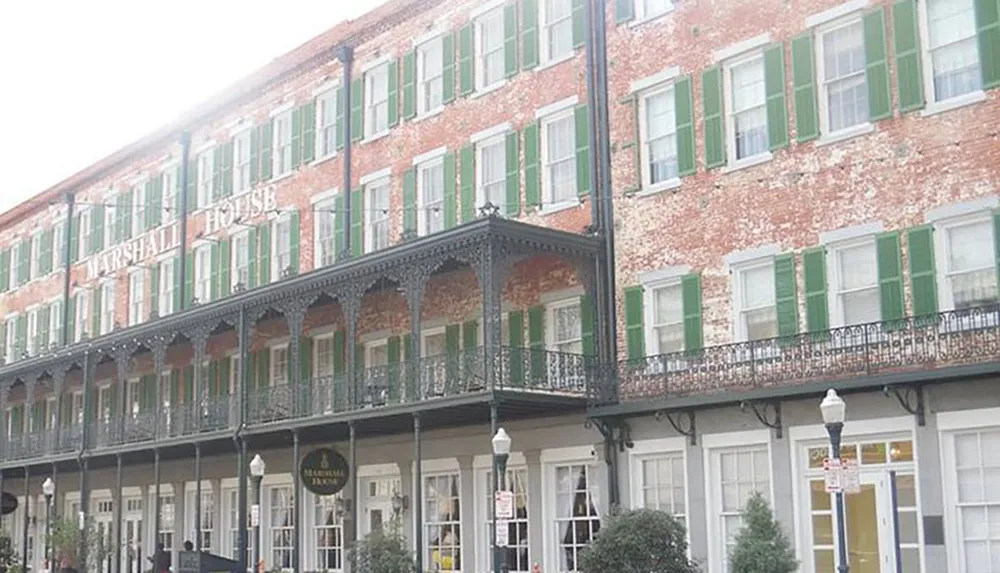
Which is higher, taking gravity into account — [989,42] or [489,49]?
[489,49]

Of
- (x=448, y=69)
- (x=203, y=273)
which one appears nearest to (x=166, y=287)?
(x=203, y=273)

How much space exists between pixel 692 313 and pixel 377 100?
38.8 feet

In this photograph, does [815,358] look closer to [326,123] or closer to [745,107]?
[745,107]

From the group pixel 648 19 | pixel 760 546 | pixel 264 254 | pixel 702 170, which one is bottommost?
pixel 760 546

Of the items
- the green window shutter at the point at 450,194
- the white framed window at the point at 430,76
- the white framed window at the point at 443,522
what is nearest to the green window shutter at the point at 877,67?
the green window shutter at the point at 450,194

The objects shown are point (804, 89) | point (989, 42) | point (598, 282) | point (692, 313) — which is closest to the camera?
point (989, 42)

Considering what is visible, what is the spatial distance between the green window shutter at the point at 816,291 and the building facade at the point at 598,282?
5 centimetres

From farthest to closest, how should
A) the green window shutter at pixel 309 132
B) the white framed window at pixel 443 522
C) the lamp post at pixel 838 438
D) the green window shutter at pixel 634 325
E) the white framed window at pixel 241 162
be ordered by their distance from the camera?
the white framed window at pixel 241 162, the green window shutter at pixel 309 132, the white framed window at pixel 443 522, the green window shutter at pixel 634 325, the lamp post at pixel 838 438

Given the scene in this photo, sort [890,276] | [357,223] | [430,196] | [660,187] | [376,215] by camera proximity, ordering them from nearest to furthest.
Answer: [890,276]
[660,187]
[430,196]
[376,215]
[357,223]

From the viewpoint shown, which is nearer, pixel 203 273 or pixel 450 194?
pixel 450 194

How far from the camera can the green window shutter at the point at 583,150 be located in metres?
26.0

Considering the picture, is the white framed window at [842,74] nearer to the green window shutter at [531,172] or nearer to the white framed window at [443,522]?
the green window shutter at [531,172]

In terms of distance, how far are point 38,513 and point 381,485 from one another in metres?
22.4

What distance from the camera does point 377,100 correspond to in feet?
106
